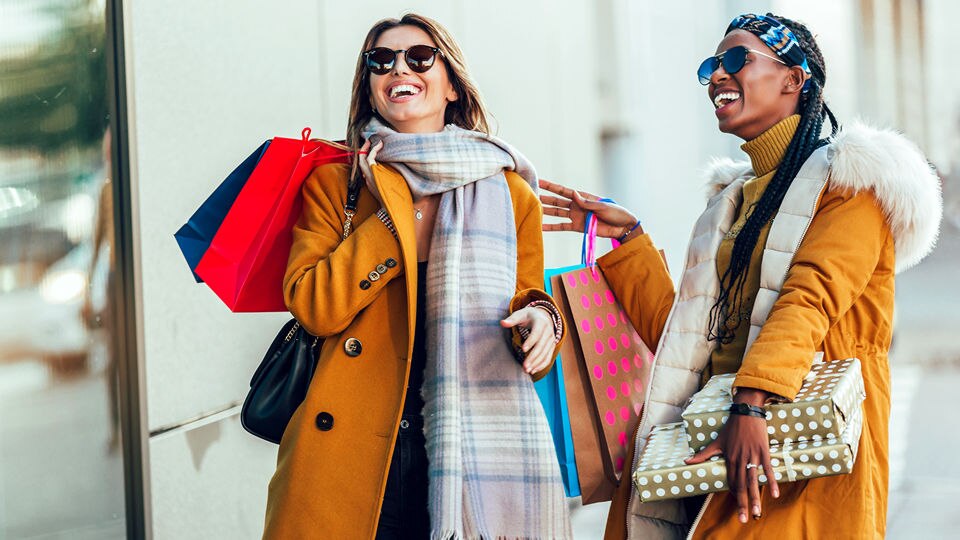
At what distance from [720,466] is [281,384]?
1029mm

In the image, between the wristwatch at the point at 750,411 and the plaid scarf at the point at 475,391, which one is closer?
the wristwatch at the point at 750,411

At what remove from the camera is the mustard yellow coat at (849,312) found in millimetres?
2311

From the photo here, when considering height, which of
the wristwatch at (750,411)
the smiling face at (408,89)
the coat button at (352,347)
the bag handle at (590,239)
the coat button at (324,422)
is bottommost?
the coat button at (324,422)

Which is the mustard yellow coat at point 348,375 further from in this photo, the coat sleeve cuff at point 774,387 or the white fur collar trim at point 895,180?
the white fur collar trim at point 895,180

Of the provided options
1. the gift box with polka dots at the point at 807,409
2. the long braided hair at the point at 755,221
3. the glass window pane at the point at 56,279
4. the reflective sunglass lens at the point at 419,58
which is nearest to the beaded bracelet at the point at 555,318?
the gift box with polka dots at the point at 807,409

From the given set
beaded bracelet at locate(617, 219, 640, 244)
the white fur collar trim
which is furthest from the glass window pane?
the white fur collar trim

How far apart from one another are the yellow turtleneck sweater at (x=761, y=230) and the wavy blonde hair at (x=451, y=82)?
70 cm

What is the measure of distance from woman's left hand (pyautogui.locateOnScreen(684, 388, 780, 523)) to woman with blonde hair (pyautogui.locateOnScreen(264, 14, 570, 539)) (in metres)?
0.40

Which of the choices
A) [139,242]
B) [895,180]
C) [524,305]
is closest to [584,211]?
[524,305]

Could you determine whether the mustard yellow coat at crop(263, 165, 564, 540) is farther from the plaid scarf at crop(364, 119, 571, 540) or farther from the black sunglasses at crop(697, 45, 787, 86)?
the black sunglasses at crop(697, 45, 787, 86)

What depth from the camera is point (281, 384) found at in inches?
98.9

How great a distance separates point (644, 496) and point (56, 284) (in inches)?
72.8

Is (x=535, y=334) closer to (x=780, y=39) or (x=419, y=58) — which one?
(x=419, y=58)

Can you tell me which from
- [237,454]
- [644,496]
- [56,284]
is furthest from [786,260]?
[237,454]
